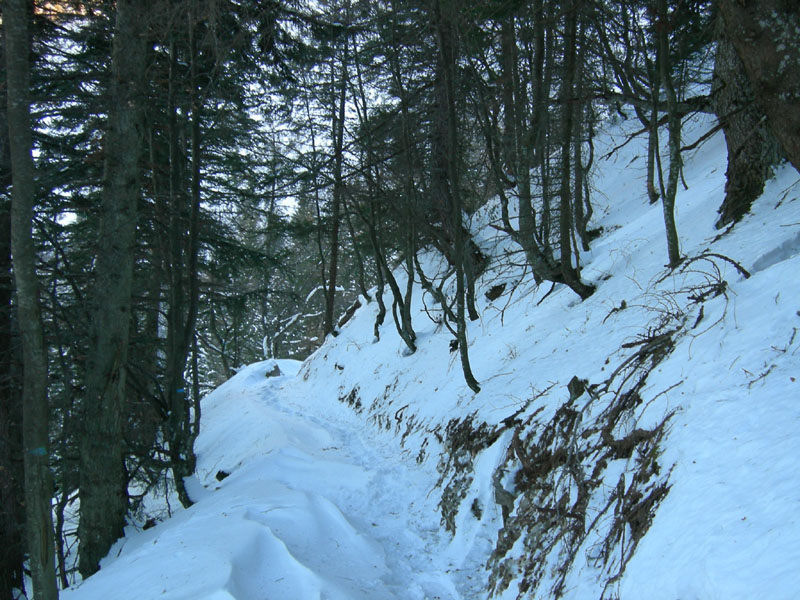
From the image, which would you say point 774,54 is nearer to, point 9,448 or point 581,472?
point 581,472

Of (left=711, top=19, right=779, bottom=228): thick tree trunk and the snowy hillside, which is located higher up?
(left=711, top=19, right=779, bottom=228): thick tree trunk

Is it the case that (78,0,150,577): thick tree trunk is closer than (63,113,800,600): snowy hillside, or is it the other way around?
(63,113,800,600): snowy hillside

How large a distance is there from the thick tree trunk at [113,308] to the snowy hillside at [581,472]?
46 centimetres

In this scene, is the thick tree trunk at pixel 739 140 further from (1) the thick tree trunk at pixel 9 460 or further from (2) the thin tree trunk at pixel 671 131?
(1) the thick tree trunk at pixel 9 460

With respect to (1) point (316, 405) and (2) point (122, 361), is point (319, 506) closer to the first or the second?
(2) point (122, 361)

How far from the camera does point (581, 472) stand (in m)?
3.61

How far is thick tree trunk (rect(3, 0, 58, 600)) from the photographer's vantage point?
3.75m

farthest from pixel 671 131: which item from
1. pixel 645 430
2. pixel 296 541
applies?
pixel 296 541

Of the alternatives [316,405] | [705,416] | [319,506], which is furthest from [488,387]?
[316,405]

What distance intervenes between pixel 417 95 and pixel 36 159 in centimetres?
641

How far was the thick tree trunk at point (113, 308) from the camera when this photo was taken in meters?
5.53

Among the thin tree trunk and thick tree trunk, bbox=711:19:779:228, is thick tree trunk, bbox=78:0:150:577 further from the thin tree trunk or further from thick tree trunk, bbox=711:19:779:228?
thick tree trunk, bbox=711:19:779:228

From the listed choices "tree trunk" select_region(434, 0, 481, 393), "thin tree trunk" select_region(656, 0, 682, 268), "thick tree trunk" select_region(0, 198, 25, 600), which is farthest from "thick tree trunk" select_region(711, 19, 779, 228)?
"thick tree trunk" select_region(0, 198, 25, 600)

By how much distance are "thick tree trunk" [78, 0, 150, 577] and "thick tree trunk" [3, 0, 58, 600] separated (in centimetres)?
177
